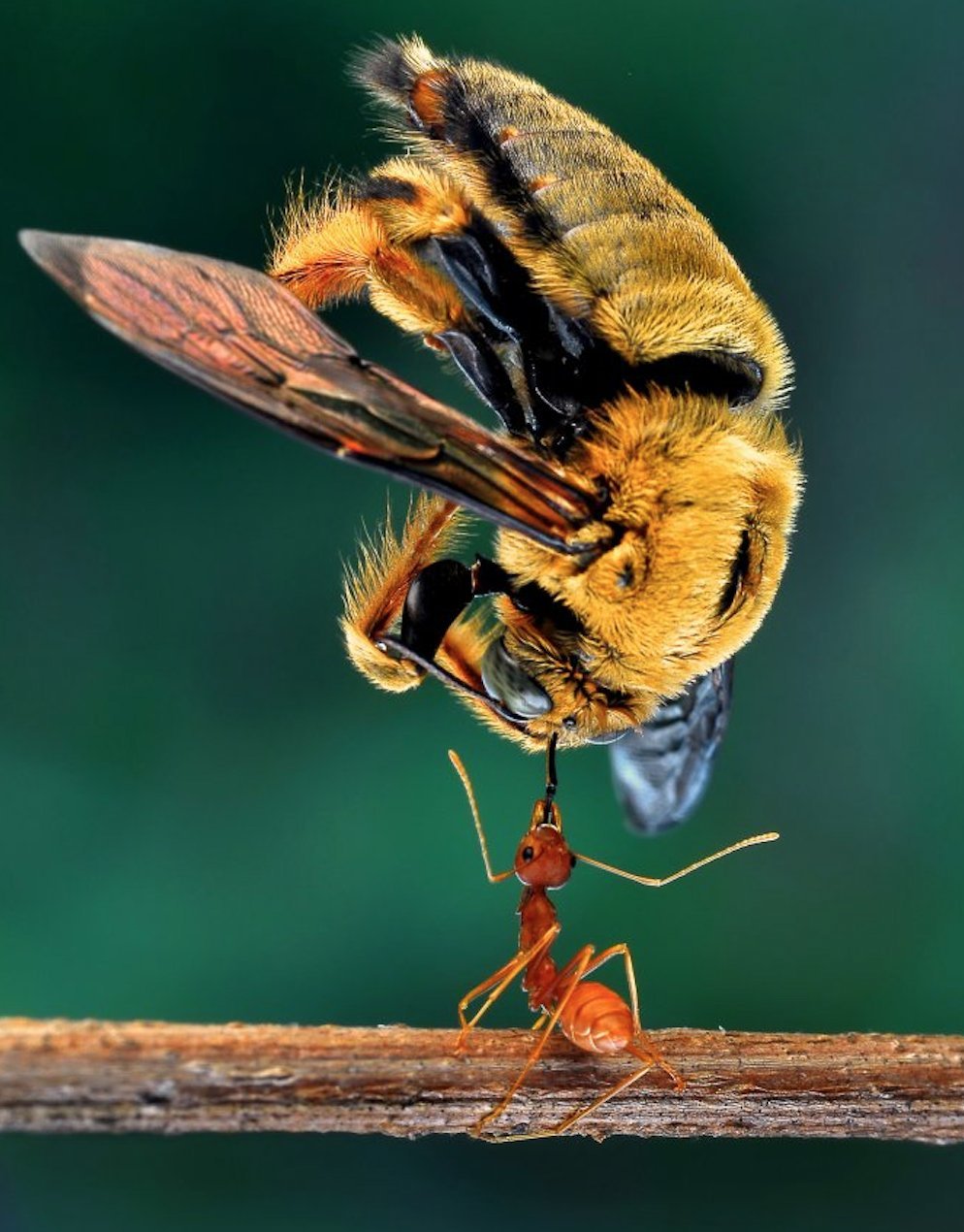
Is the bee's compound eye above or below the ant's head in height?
above

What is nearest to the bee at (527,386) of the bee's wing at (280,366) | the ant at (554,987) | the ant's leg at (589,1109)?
the bee's wing at (280,366)

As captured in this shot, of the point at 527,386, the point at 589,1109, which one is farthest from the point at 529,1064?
the point at 527,386

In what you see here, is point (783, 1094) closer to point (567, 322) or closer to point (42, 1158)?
point (567, 322)

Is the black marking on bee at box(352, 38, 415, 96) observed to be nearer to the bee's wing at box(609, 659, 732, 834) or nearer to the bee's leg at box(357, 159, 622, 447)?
the bee's leg at box(357, 159, 622, 447)

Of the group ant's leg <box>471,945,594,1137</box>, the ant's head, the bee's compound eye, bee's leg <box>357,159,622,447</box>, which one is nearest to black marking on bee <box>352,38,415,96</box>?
bee's leg <box>357,159,622,447</box>

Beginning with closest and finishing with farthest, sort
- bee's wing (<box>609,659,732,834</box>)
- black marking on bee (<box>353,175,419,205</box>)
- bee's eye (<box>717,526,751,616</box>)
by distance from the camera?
bee's eye (<box>717,526,751,616</box>) → black marking on bee (<box>353,175,419,205</box>) → bee's wing (<box>609,659,732,834</box>)

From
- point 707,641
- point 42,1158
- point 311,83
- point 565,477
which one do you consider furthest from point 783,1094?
point 311,83

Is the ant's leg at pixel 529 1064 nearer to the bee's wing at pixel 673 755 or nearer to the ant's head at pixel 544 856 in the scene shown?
the ant's head at pixel 544 856

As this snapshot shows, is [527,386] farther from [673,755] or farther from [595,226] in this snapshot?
[673,755]
